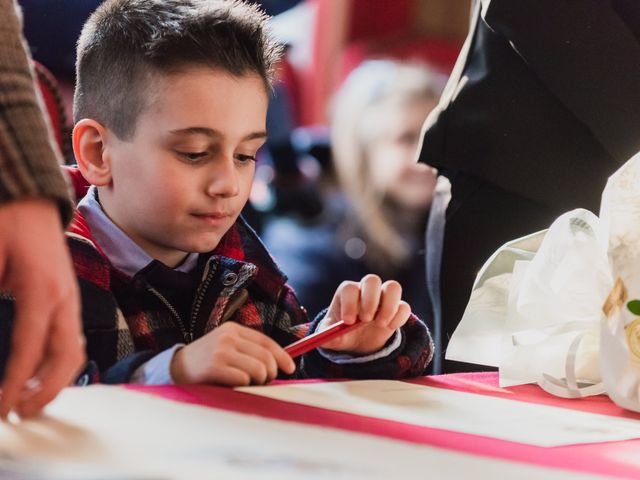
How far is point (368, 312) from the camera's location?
36.2 inches

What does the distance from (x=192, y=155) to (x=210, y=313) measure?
16cm

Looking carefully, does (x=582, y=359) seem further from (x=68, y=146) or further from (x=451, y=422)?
(x=68, y=146)

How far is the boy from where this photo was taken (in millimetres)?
972

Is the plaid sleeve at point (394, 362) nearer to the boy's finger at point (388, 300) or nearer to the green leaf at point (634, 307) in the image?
the boy's finger at point (388, 300)

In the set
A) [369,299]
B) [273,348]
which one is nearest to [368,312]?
[369,299]

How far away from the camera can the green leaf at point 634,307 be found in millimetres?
883

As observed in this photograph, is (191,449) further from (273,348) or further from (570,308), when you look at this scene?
(570,308)

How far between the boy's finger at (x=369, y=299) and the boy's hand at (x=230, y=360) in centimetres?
12

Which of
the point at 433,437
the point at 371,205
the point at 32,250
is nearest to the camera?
the point at 32,250

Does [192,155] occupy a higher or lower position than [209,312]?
higher

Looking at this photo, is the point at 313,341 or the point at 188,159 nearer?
the point at 313,341

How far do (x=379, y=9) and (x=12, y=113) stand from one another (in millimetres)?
3825

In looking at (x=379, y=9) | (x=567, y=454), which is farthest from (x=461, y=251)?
(x=379, y=9)

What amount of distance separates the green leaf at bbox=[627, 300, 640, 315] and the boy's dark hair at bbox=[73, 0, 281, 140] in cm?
44
